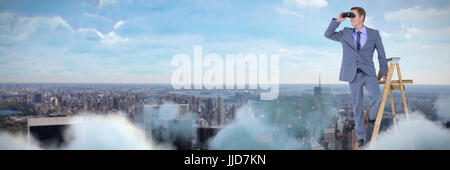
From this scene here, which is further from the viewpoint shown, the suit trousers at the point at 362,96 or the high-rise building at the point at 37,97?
the high-rise building at the point at 37,97

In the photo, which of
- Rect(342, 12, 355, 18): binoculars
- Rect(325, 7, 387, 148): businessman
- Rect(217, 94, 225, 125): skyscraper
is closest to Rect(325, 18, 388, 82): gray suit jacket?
Rect(325, 7, 387, 148): businessman

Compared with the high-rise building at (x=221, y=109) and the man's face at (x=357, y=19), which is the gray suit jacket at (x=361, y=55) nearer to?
the man's face at (x=357, y=19)

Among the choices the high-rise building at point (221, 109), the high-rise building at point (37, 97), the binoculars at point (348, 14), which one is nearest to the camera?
the binoculars at point (348, 14)

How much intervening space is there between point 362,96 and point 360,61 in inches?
14.7

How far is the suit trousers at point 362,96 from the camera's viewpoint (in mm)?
2625

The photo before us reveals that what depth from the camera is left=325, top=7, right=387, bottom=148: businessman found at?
A: 2617mm

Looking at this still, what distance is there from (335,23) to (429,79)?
8.08 feet

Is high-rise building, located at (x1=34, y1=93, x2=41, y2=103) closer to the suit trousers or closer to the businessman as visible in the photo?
the businessman

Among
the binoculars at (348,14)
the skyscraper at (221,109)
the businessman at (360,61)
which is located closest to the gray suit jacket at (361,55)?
the businessman at (360,61)

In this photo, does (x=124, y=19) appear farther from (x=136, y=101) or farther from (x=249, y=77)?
(x=249, y=77)

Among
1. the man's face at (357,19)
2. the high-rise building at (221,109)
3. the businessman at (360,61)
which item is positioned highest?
the man's face at (357,19)

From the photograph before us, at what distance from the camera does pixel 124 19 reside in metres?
4.00

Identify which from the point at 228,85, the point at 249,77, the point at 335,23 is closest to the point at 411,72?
the point at 335,23
